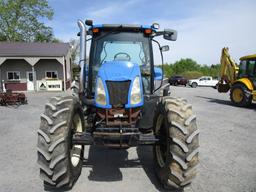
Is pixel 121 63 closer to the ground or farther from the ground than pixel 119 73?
farther from the ground

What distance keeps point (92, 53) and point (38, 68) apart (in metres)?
20.3

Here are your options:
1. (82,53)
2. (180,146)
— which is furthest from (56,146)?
(82,53)

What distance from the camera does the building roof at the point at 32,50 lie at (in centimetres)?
2130

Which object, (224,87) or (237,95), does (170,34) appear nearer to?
(237,95)

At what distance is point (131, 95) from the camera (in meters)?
3.43

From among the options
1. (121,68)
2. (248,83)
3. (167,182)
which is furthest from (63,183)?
(248,83)

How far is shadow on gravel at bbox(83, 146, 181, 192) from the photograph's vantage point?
3.74 metres

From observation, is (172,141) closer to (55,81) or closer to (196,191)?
(196,191)

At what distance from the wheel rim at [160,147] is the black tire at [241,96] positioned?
9250 millimetres

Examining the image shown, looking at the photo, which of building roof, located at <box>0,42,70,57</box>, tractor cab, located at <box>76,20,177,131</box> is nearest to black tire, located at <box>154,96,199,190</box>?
tractor cab, located at <box>76,20,177,131</box>

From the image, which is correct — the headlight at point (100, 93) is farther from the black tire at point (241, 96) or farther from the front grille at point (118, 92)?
the black tire at point (241, 96)

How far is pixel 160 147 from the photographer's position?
A: 3.75m

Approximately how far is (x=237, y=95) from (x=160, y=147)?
9.77 m

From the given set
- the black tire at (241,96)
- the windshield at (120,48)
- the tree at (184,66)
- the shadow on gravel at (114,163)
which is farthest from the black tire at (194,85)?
the tree at (184,66)
